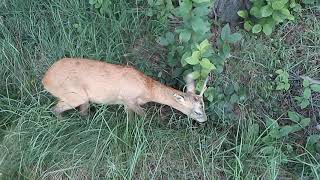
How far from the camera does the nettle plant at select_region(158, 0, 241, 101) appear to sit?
381 cm

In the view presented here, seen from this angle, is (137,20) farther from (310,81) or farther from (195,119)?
(310,81)

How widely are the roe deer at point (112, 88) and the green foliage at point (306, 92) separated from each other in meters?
0.71

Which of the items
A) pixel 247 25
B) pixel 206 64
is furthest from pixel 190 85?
pixel 247 25

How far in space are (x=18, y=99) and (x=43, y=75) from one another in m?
0.28

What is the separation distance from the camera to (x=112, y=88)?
4.07 metres

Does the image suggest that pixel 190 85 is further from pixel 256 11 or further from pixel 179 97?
pixel 256 11

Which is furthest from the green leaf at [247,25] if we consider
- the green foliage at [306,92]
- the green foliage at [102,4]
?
the green foliage at [102,4]

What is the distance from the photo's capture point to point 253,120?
161 inches

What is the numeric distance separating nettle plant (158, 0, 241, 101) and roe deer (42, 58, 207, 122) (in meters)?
0.14

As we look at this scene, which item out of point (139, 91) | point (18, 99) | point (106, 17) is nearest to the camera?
point (139, 91)

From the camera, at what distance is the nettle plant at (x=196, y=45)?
150 inches

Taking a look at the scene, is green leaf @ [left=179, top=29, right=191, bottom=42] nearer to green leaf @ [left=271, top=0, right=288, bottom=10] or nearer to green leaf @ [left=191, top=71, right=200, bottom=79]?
green leaf @ [left=191, top=71, right=200, bottom=79]

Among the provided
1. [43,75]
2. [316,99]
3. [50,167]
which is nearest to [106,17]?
[43,75]

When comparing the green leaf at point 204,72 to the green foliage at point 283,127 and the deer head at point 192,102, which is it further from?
the green foliage at point 283,127
